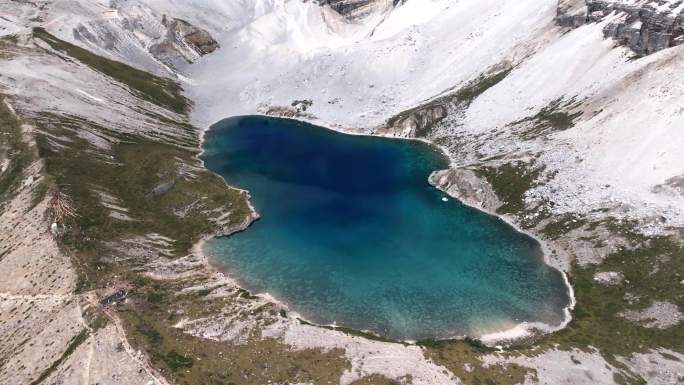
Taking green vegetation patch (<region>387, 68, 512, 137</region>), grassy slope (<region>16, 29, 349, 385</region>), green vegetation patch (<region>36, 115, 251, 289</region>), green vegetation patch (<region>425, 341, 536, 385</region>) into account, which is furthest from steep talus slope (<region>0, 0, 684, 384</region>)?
green vegetation patch (<region>387, 68, 512, 137</region>)

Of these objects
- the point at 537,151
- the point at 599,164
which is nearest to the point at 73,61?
the point at 537,151

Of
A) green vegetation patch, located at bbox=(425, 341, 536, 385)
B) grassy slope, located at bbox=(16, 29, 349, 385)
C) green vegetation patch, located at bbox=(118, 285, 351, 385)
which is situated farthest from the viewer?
grassy slope, located at bbox=(16, 29, 349, 385)

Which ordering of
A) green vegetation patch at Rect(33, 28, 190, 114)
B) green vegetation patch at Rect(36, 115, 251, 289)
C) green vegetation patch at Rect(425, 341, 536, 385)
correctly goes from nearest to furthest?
green vegetation patch at Rect(425, 341, 536, 385) → green vegetation patch at Rect(36, 115, 251, 289) → green vegetation patch at Rect(33, 28, 190, 114)

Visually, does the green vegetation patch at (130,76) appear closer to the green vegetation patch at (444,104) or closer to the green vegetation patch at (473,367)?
the green vegetation patch at (444,104)

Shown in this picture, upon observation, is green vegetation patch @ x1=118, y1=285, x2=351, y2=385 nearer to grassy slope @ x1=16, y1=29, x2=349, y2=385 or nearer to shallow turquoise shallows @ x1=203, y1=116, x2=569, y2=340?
grassy slope @ x1=16, y1=29, x2=349, y2=385

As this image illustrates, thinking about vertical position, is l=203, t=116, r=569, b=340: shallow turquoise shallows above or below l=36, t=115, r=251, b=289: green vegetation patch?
below

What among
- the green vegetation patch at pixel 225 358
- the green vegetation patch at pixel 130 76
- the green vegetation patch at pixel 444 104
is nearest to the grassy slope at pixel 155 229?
the green vegetation patch at pixel 225 358

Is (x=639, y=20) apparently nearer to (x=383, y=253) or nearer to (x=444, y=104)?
(x=444, y=104)
